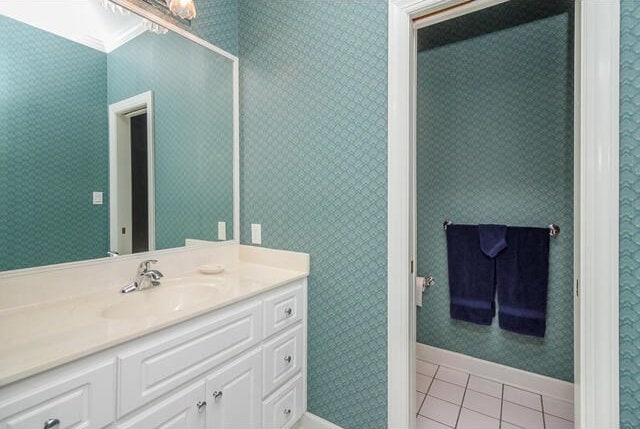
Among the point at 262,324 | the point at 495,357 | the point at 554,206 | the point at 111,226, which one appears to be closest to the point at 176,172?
the point at 111,226

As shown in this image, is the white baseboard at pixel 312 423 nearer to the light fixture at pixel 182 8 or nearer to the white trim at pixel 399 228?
the white trim at pixel 399 228

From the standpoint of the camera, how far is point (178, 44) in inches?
64.4

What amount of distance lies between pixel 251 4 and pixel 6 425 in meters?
2.10

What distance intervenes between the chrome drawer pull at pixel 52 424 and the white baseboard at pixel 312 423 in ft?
3.88

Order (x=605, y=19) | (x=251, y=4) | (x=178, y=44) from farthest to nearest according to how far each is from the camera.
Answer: (x=251, y=4)
(x=178, y=44)
(x=605, y=19)

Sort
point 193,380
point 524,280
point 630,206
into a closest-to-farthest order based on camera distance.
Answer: point 630,206, point 193,380, point 524,280

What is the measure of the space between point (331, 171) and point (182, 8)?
1.08 metres

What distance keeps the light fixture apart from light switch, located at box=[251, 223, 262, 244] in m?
1.14

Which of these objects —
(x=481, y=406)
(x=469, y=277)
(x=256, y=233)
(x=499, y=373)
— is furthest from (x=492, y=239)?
(x=256, y=233)

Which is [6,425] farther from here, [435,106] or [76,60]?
[435,106]

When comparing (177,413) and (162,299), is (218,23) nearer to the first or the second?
(162,299)

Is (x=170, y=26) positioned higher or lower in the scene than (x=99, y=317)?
higher

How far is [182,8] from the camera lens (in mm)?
1509

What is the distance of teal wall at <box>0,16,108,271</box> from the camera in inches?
43.6
